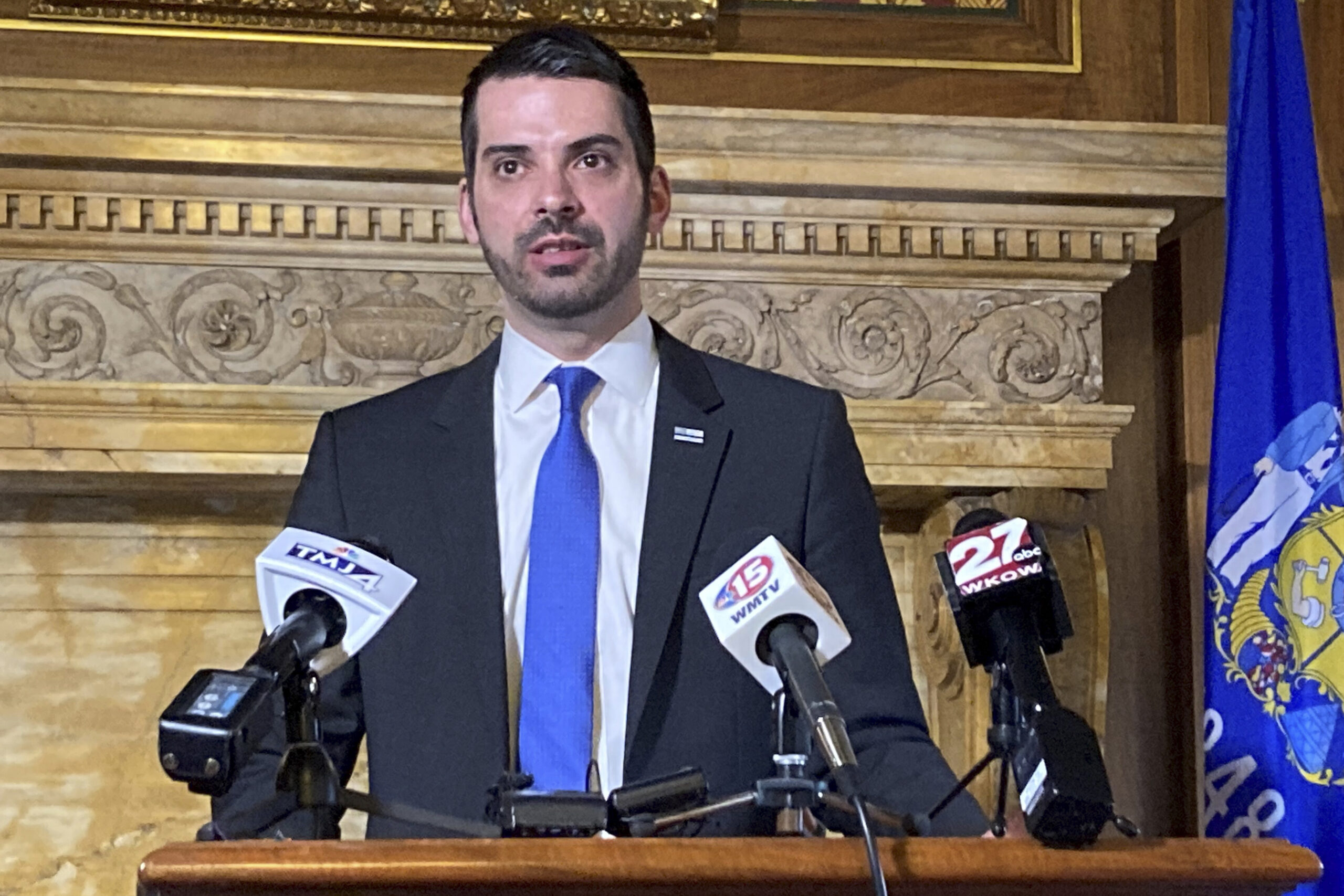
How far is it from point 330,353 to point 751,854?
2018 millimetres

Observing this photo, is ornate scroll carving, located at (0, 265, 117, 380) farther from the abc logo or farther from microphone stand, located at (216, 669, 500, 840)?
the abc logo

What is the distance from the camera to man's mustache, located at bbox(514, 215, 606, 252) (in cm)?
188

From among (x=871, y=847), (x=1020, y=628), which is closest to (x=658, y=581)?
(x=1020, y=628)

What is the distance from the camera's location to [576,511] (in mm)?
1826

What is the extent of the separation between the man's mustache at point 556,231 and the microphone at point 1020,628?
0.77 m

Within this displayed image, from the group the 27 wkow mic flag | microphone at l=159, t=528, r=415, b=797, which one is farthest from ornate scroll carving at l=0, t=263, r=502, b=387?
microphone at l=159, t=528, r=415, b=797

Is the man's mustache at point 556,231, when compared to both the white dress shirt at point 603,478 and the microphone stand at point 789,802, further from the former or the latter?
the microphone stand at point 789,802

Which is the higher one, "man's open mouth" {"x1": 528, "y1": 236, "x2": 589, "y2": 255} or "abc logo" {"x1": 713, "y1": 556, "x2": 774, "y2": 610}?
"man's open mouth" {"x1": 528, "y1": 236, "x2": 589, "y2": 255}

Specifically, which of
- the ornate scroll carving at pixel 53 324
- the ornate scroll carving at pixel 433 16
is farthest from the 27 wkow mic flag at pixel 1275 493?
the ornate scroll carving at pixel 53 324

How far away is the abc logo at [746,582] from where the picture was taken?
1194 millimetres

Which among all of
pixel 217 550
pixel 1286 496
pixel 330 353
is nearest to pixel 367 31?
pixel 330 353

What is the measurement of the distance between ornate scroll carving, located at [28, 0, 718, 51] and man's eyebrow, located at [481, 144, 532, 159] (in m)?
1.25

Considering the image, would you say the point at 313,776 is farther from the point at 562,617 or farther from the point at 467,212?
the point at 467,212

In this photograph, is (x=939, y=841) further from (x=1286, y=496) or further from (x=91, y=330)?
(x=91, y=330)
